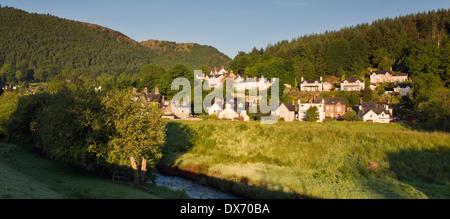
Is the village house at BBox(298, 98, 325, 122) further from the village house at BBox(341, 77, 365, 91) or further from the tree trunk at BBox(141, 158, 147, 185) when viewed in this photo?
the tree trunk at BBox(141, 158, 147, 185)

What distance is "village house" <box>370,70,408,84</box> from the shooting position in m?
93.3

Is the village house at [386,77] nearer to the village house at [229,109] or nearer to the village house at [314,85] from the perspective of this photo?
the village house at [314,85]

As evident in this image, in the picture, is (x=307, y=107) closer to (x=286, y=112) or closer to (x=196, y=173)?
(x=286, y=112)

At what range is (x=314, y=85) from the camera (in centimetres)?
9944

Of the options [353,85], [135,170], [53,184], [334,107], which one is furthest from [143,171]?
[353,85]

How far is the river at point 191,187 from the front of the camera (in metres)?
24.7

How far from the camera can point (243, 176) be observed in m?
28.0

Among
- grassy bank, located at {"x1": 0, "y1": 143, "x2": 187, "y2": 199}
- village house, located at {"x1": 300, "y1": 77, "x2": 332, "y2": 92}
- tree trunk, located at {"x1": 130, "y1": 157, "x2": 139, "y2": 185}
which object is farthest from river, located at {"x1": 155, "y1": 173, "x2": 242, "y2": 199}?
village house, located at {"x1": 300, "y1": 77, "x2": 332, "y2": 92}

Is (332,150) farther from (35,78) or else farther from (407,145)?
(35,78)

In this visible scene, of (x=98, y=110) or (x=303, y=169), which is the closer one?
(x=98, y=110)

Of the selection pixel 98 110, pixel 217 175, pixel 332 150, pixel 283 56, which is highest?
pixel 283 56
